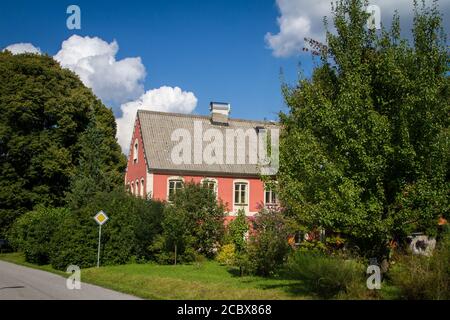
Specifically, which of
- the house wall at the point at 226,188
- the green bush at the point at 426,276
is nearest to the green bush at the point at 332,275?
the green bush at the point at 426,276

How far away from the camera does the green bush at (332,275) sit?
12.9 m

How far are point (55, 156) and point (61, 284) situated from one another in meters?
22.4

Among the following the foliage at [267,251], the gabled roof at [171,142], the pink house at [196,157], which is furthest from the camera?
the gabled roof at [171,142]

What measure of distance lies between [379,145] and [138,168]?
27173mm

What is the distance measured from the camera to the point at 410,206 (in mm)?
13906

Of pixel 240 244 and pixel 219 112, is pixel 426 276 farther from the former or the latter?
pixel 219 112

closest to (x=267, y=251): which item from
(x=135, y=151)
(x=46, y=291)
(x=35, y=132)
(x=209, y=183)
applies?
(x=46, y=291)

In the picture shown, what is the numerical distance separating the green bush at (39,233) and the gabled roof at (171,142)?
825 cm

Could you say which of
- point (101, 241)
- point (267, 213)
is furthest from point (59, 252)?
point (267, 213)

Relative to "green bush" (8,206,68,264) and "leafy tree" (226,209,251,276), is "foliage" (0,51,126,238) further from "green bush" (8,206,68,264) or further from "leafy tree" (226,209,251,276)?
"leafy tree" (226,209,251,276)

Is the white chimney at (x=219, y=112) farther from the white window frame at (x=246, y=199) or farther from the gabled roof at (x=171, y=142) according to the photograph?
the white window frame at (x=246, y=199)

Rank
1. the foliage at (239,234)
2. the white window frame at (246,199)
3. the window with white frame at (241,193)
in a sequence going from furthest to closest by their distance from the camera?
1. the window with white frame at (241,193)
2. the white window frame at (246,199)
3. the foliage at (239,234)
